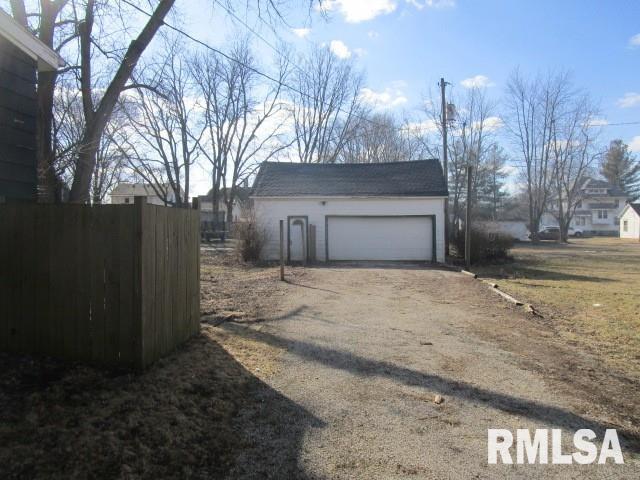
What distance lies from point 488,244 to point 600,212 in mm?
66310

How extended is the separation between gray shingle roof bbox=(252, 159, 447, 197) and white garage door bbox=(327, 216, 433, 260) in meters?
1.25

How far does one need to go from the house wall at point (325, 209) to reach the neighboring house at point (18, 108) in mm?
14711

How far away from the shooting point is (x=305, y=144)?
43312 millimetres

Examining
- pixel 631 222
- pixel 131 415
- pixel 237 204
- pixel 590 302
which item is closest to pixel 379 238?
pixel 590 302

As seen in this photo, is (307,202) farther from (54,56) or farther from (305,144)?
(305,144)

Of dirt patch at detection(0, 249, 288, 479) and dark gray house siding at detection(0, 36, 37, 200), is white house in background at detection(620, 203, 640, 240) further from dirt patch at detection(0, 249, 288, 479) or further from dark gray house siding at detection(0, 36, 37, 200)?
dark gray house siding at detection(0, 36, 37, 200)

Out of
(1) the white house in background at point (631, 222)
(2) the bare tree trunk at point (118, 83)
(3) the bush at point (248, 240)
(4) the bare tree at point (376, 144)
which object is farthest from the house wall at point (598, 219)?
(2) the bare tree trunk at point (118, 83)

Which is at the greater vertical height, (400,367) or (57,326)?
(57,326)

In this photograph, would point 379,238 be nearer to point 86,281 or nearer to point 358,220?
point 358,220

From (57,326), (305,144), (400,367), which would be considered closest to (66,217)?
(57,326)

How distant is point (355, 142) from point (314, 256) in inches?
1037

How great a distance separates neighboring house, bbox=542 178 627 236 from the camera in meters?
73.9

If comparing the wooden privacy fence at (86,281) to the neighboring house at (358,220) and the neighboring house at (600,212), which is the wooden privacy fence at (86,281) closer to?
the neighboring house at (358,220)

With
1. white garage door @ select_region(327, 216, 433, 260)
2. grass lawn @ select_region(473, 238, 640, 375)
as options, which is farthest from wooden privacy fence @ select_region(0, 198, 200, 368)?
white garage door @ select_region(327, 216, 433, 260)
